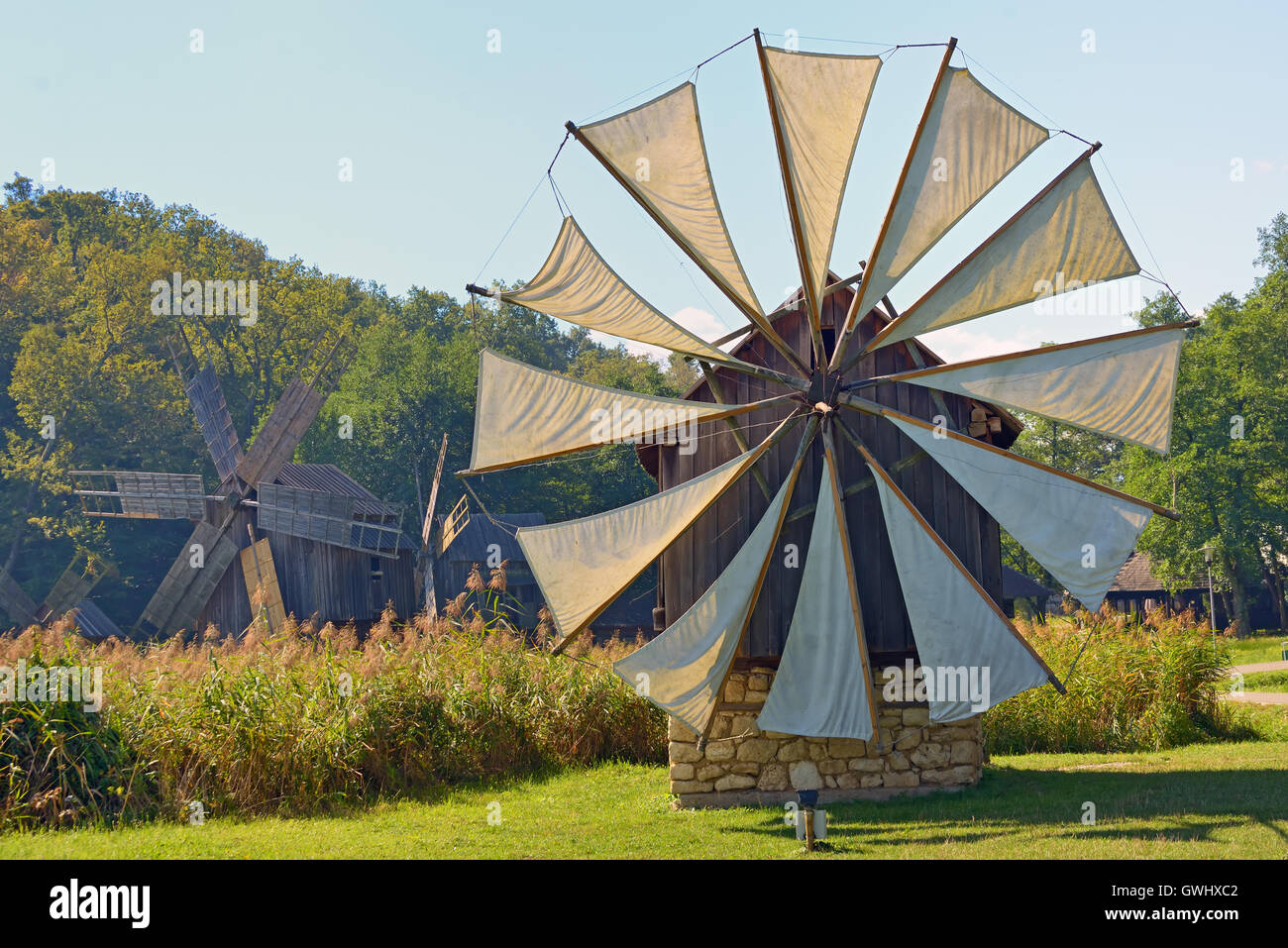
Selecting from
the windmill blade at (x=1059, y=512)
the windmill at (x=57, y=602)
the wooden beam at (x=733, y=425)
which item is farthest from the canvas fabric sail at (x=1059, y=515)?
the windmill at (x=57, y=602)

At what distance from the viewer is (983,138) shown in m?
12.3

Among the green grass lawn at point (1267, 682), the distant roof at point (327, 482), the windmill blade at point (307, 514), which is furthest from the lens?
the distant roof at point (327, 482)

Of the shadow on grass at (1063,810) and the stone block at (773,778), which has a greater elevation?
the stone block at (773,778)

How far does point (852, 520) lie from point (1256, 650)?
1183 inches

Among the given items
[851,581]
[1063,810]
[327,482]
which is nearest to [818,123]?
[851,581]

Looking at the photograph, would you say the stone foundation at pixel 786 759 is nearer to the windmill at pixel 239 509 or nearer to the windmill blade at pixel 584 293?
the windmill blade at pixel 584 293

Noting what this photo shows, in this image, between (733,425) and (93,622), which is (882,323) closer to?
(733,425)

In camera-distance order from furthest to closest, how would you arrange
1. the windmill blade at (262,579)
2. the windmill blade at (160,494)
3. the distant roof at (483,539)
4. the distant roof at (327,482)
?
the distant roof at (483,539) → the distant roof at (327,482) → the windmill blade at (160,494) → the windmill blade at (262,579)

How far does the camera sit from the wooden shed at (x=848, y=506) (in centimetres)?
1263

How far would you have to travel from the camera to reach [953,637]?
11.4 m

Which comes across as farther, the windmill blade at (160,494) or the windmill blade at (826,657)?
the windmill blade at (160,494)

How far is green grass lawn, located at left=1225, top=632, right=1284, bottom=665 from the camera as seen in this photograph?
110 feet

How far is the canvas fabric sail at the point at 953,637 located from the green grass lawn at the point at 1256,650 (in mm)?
23713
